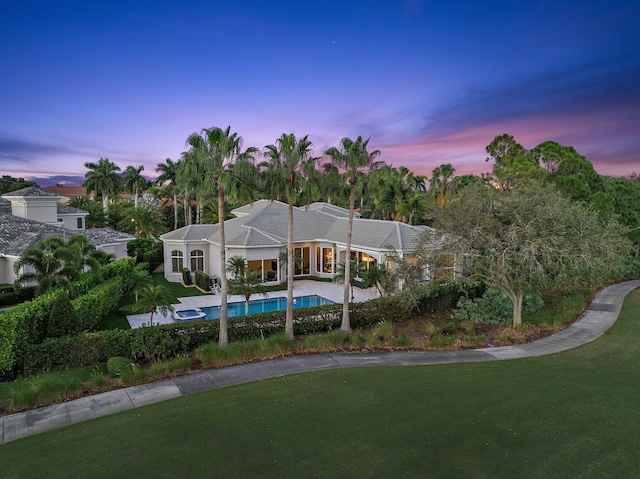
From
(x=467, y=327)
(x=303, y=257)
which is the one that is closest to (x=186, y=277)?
(x=303, y=257)

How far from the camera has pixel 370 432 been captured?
25.6ft

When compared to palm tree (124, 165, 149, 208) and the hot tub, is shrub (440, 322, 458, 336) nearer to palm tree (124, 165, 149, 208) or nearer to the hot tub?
the hot tub

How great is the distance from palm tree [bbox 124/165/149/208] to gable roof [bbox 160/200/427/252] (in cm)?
2644

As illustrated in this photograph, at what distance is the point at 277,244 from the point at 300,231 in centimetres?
388

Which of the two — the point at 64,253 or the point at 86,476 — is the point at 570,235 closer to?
the point at 86,476

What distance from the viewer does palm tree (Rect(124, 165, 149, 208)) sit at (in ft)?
170

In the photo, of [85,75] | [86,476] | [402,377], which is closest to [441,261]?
[402,377]

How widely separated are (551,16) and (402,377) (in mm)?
17717

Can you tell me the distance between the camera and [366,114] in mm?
25938

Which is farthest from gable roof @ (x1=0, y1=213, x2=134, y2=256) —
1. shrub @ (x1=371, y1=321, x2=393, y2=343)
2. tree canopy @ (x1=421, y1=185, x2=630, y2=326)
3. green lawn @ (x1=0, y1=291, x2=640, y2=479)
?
tree canopy @ (x1=421, y1=185, x2=630, y2=326)

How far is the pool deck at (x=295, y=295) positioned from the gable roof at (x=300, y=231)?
10.3 feet

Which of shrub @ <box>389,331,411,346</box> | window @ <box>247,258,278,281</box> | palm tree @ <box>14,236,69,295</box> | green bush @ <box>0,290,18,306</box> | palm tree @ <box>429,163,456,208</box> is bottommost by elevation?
shrub @ <box>389,331,411,346</box>

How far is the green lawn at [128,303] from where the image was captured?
18109mm

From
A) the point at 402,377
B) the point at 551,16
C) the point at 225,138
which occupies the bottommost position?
the point at 402,377
